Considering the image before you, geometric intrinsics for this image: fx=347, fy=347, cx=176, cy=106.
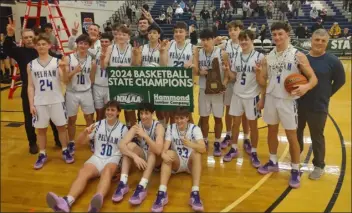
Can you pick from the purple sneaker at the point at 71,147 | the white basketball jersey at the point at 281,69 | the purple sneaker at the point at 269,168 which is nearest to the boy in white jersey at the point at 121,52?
the purple sneaker at the point at 71,147

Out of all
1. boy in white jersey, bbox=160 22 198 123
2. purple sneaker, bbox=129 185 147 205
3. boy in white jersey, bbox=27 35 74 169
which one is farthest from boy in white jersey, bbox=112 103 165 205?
boy in white jersey, bbox=27 35 74 169

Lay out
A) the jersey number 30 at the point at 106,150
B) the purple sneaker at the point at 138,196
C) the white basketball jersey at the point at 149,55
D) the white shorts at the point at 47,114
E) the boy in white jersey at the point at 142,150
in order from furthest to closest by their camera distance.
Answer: the white basketball jersey at the point at 149,55 → the white shorts at the point at 47,114 → the jersey number 30 at the point at 106,150 → the boy in white jersey at the point at 142,150 → the purple sneaker at the point at 138,196

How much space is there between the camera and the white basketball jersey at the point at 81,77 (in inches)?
183

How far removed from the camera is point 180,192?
12.5ft

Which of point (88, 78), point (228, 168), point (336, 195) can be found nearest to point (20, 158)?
point (88, 78)

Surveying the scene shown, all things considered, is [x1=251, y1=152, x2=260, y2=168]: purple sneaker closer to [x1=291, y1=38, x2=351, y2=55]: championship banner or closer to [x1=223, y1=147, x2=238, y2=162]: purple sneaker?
[x1=223, y1=147, x2=238, y2=162]: purple sneaker

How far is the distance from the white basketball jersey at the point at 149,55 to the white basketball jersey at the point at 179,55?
0.63ft

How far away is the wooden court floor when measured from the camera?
3496 mm

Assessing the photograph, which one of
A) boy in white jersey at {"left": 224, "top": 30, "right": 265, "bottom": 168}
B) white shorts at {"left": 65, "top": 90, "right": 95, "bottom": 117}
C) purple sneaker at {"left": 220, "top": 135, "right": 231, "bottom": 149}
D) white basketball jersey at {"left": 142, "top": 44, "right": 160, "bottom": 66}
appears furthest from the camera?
purple sneaker at {"left": 220, "top": 135, "right": 231, "bottom": 149}

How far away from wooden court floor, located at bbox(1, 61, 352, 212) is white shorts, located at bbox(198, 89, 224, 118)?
617 mm

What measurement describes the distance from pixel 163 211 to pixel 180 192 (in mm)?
437

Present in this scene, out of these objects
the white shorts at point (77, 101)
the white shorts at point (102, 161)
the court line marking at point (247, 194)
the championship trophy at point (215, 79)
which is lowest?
the court line marking at point (247, 194)

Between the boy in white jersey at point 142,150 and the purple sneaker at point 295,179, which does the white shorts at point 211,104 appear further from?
the purple sneaker at point 295,179

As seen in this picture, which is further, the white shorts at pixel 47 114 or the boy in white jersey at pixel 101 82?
the boy in white jersey at pixel 101 82
